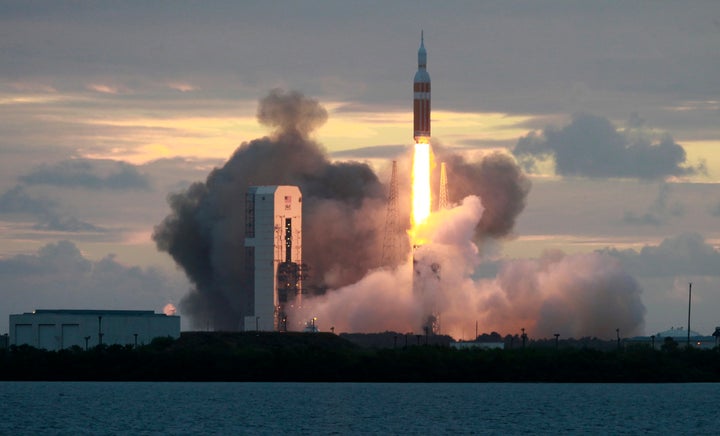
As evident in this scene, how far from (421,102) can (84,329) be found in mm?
40565

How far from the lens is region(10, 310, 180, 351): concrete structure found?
172 meters

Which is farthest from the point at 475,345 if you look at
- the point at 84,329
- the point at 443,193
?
the point at 84,329

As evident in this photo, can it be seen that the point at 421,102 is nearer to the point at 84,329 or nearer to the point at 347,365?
the point at 347,365

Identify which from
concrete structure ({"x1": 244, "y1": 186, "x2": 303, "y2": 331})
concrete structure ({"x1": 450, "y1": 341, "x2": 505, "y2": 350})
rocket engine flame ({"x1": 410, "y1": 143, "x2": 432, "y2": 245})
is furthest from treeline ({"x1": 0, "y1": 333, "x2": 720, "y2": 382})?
concrete structure ({"x1": 244, "y1": 186, "x2": 303, "y2": 331})

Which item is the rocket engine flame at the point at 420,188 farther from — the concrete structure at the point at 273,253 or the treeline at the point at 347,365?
the concrete structure at the point at 273,253

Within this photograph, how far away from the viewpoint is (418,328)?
176 metres

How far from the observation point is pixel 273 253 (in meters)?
178

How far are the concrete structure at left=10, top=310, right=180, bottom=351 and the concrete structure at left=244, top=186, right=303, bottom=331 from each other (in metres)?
9.71
